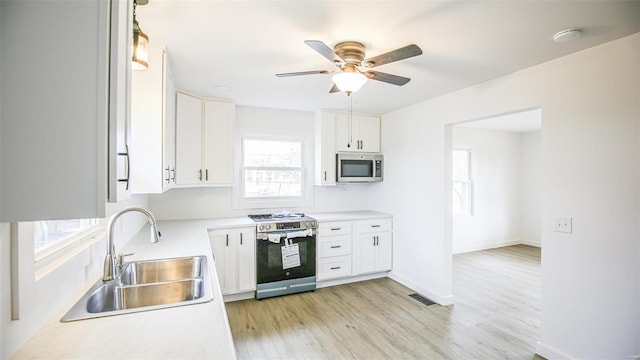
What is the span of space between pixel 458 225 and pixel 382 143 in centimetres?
256

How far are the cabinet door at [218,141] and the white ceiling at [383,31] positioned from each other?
748 millimetres

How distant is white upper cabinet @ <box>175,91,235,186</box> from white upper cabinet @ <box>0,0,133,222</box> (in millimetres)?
2461

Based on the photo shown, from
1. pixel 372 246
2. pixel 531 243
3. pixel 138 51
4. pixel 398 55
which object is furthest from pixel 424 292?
pixel 531 243

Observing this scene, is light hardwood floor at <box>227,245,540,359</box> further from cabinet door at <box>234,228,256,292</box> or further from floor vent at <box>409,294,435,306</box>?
cabinet door at <box>234,228,256,292</box>

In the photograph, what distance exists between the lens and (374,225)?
158 inches

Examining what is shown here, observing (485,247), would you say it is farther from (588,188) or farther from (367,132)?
(588,188)

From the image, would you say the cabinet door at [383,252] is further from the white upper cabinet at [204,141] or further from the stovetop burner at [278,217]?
the white upper cabinet at [204,141]

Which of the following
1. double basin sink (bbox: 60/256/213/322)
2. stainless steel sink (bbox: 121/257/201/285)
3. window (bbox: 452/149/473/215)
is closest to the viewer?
double basin sink (bbox: 60/256/213/322)

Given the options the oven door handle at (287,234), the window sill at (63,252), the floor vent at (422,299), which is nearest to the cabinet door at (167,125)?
the window sill at (63,252)

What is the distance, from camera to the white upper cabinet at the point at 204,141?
3.14 metres

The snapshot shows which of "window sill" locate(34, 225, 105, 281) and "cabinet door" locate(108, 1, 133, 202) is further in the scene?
"window sill" locate(34, 225, 105, 281)

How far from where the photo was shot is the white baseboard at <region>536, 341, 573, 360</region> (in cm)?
222

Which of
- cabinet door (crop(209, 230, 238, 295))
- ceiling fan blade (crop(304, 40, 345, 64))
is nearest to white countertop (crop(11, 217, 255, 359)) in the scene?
ceiling fan blade (crop(304, 40, 345, 64))

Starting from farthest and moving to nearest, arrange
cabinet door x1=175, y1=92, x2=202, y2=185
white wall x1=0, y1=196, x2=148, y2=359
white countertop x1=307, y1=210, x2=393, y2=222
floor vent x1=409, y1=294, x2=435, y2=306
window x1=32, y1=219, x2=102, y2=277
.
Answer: white countertop x1=307, y1=210, x2=393, y2=222
floor vent x1=409, y1=294, x2=435, y2=306
cabinet door x1=175, y1=92, x2=202, y2=185
window x1=32, y1=219, x2=102, y2=277
white wall x1=0, y1=196, x2=148, y2=359
